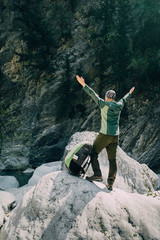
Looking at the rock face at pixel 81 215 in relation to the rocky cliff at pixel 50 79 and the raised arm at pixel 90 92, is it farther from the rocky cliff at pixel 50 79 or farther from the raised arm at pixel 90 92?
the rocky cliff at pixel 50 79

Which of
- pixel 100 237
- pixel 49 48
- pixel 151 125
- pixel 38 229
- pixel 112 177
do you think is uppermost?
pixel 49 48

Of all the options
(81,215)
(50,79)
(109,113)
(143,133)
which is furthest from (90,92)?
(50,79)

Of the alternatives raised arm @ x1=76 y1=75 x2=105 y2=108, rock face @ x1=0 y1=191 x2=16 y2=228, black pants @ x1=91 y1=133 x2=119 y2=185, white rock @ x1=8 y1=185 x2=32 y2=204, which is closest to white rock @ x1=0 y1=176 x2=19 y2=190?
white rock @ x1=8 y1=185 x2=32 y2=204

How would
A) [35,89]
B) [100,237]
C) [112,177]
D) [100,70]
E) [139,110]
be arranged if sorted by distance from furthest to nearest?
[35,89], [100,70], [139,110], [112,177], [100,237]

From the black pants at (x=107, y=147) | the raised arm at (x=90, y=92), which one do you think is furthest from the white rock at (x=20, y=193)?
the raised arm at (x=90, y=92)

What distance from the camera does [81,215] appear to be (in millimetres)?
3346

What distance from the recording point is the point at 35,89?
19172 mm

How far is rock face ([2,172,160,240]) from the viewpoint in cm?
323

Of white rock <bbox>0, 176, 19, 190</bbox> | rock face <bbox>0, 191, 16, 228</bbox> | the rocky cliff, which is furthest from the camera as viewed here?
the rocky cliff

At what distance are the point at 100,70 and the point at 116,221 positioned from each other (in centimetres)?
1594

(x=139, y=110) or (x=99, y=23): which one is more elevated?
(x=99, y=23)

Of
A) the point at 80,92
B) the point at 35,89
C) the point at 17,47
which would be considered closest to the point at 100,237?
the point at 80,92

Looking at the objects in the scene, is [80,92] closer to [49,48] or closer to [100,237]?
[49,48]

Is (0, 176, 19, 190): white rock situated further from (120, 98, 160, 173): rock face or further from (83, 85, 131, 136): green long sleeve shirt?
(83, 85, 131, 136): green long sleeve shirt
